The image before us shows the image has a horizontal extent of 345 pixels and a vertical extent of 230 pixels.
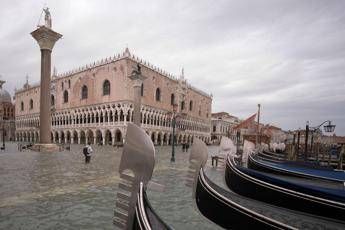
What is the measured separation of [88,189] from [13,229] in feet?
9.60

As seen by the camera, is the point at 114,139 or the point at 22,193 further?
the point at 114,139

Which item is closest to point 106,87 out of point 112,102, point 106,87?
point 106,87

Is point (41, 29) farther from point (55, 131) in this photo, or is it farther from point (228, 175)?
point (55, 131)

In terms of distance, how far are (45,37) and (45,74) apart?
2658 mm

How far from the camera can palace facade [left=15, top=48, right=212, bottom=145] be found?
33.6 metres

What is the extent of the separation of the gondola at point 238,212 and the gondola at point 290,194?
0.36 ft

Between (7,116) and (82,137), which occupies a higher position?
(7,116)

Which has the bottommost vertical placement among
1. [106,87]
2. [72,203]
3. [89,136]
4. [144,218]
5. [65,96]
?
[89,136]

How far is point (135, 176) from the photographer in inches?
102

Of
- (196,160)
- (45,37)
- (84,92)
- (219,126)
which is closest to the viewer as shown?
(196,160)

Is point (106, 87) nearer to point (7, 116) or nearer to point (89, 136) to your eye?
point (89, 136)

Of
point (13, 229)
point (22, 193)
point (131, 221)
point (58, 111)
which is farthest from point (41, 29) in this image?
point (58, 111)

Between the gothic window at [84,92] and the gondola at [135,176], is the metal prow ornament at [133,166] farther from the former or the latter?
the gothic window at [84,92]

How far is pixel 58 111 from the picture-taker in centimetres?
4291
